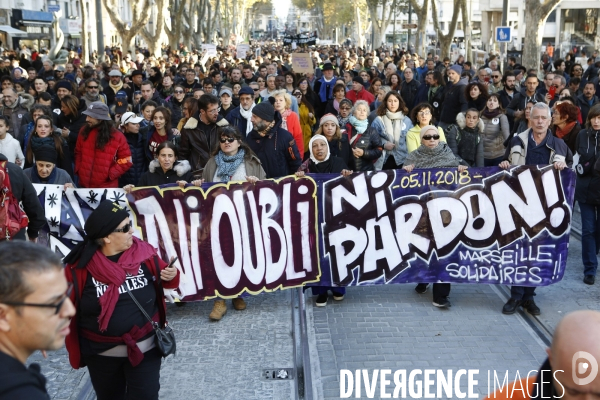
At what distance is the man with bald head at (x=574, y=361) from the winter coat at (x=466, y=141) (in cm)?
710

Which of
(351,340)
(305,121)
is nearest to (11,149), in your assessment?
(351,340)

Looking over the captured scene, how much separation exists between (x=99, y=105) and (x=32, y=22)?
41.6 m

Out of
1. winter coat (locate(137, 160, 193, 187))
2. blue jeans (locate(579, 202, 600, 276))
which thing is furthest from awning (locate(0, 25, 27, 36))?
blue jeans (locate(579, 202, 600, 276))

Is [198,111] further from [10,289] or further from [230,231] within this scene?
[10,289]

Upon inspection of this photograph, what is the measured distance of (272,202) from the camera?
679 centimetres

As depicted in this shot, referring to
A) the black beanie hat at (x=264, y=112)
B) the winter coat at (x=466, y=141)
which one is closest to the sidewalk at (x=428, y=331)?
the black beanie hat at (x=264, y=112)

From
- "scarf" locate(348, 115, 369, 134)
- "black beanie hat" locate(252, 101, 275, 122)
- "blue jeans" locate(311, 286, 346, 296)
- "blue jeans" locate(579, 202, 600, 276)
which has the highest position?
"black beanie hat" locate(252, 101, 275, 122)

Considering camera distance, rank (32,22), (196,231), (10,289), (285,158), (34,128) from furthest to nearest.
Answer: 1. (32,22)
2. (34,128)
3. (285,158)
4. (196,231)
5. (10,289)

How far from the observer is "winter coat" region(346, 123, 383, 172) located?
8.50 meters

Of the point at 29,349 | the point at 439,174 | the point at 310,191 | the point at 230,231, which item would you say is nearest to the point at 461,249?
the point at 439,174

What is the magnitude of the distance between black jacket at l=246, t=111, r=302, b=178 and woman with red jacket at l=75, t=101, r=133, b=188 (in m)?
1.43

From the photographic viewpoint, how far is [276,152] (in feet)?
25.9

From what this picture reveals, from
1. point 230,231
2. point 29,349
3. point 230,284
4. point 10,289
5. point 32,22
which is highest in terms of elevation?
point 32,22

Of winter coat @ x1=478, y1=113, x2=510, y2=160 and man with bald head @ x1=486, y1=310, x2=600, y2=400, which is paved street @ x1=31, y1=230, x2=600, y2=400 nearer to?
winter coat @ x1=478, y1=113, x2=510, y2=160
